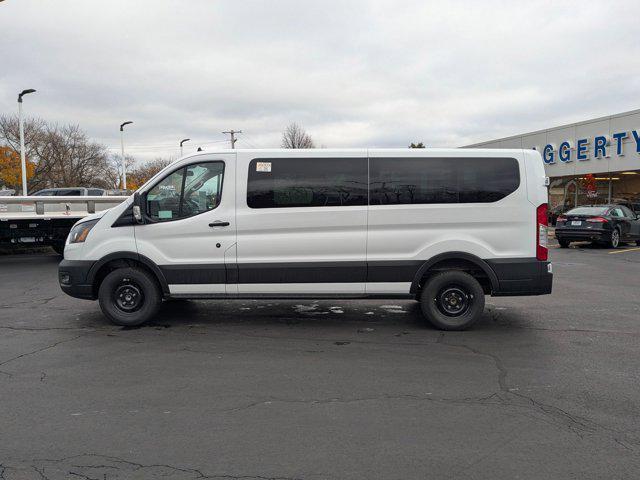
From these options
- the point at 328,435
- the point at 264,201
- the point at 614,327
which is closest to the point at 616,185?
the point at 614,327

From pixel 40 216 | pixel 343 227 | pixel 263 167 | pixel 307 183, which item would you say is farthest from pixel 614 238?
pixel 40 216

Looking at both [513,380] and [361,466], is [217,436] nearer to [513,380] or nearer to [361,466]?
[361,466]

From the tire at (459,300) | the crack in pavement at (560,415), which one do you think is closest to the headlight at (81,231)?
the tire at (459,300)

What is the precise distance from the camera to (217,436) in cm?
372

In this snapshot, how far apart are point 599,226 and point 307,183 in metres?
14.5

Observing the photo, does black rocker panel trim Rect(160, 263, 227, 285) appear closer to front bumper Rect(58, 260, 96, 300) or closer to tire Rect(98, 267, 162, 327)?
tire Rect(98, 267, 162, 327)

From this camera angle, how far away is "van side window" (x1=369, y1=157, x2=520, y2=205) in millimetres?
6562

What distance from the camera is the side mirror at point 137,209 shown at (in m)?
6.71

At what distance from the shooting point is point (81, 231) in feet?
22.7

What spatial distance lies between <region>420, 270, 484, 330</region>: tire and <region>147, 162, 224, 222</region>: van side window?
2917mm

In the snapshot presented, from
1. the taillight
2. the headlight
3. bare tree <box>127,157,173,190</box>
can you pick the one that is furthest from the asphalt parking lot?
bare tree <box>127,157,173,190</box>

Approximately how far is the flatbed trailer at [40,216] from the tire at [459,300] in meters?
10.7

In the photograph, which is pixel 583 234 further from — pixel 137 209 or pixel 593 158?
pixel 137 209

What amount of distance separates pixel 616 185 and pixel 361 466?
30653 mm
